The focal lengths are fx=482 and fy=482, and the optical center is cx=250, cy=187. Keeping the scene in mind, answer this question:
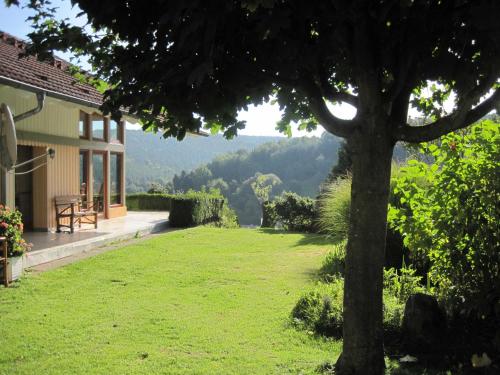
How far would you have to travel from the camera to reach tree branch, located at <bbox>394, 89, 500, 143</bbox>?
3.26m

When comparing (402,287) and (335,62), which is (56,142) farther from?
(335,62)

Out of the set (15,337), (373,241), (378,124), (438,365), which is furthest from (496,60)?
(15,337)

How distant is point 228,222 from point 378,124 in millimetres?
16931

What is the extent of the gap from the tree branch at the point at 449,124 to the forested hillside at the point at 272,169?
44518 mm

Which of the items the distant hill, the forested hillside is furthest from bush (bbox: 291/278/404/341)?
the distant hill

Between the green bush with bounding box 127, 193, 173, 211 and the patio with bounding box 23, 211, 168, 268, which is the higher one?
the green bush with bounding box 127, 193, 173, 211

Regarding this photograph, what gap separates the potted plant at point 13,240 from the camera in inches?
297

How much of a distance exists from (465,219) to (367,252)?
1.73m

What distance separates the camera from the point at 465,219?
4645 millimetres

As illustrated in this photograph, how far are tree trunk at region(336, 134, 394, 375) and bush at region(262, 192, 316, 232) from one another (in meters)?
13.7

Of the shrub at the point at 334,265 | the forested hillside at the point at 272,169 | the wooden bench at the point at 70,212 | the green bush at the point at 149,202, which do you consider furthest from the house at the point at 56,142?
the forested hillside at the point at 272,169

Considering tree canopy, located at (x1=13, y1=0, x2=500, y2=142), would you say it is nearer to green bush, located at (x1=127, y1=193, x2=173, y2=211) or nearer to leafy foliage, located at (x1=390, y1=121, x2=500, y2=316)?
leafy foliage, located at (x1=390, y1=121, x2=500, y2=316)

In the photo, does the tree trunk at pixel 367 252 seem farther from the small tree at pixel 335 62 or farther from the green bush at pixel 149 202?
the green bush at pixel 149 202

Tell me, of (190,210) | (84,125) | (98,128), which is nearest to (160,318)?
(84,125)
